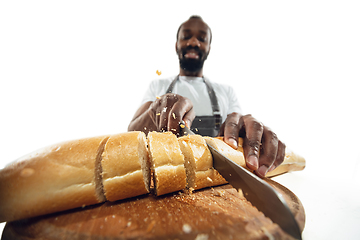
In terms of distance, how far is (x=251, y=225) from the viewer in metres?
0.85

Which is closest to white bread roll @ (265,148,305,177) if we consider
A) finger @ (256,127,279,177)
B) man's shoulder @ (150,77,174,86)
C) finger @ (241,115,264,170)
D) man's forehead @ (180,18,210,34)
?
finger @ (256,127,279,177)

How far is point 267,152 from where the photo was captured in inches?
57.1

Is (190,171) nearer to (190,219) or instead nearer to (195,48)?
(190,219)

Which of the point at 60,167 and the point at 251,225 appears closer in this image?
the point at 251,225

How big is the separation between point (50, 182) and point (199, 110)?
2802 millimetres

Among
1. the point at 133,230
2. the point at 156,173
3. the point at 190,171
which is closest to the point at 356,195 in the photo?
the point at 190,171

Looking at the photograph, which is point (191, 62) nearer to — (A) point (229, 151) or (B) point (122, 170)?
(A) point (229, 151)

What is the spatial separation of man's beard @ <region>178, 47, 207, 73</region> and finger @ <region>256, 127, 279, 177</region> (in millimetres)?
2661

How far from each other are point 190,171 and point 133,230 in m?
0.61

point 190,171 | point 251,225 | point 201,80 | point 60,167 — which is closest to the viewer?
point 251,225

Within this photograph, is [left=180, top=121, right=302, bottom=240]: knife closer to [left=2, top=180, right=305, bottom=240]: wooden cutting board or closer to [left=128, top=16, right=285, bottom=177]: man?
[left=2, top=180, right=305, bottom=240]: wooden cutting board

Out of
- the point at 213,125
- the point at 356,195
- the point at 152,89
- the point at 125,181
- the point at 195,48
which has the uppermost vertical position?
the point at 195,48

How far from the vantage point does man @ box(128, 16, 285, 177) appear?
148 cm

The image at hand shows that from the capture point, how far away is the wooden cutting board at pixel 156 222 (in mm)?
779
